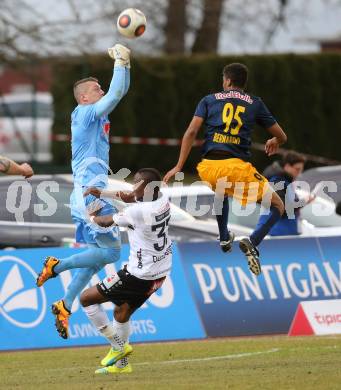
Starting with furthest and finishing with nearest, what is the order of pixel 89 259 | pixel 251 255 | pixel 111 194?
pixel 251 255 → pixel 89 259 → pixel 111 194

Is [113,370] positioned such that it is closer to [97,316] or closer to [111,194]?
[97,316]

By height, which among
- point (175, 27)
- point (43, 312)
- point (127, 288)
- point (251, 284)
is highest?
point (127, 288)

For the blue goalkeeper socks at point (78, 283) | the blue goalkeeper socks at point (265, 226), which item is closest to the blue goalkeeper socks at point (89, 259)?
the blue goalkeeper socks at point (78, 283)

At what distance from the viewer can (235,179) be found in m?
13.0

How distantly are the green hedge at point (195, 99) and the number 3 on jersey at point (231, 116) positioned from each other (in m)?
17.3

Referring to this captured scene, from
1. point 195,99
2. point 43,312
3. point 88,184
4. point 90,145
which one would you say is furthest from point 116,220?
point 195,99

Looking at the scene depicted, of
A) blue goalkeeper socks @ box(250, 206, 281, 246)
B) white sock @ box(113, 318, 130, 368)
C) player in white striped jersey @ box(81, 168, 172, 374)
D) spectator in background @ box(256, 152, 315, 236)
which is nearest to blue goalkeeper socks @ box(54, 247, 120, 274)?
player in white striped jersey @ box(81, 168, 172, 374)

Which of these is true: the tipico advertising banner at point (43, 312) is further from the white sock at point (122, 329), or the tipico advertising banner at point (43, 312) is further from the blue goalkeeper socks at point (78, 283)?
the white sock at point (122, 329)

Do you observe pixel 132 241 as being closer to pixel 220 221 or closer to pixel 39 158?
pixel 220 221

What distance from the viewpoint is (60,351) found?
1562 centimetres

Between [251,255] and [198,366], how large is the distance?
1323mm

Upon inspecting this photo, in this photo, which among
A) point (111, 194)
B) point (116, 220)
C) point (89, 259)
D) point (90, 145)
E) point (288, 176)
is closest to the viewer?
point (116, 220)

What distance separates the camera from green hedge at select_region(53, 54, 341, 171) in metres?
30.5

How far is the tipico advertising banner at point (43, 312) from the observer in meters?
15.9
